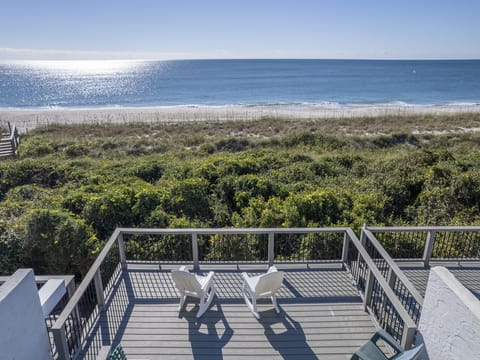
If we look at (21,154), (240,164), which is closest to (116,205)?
(240,164)

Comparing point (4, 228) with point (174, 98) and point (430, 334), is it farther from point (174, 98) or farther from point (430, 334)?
point (174, 98)

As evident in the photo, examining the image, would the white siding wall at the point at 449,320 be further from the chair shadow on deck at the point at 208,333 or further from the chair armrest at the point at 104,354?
the chair armrest at the point at 104,354

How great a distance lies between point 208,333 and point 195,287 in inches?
23.8

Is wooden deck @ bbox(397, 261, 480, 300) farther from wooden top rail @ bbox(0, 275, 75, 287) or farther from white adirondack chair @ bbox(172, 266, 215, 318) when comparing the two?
wooden top rail @ bbox(0, 275, 75, 287)

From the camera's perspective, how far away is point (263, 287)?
443 cm

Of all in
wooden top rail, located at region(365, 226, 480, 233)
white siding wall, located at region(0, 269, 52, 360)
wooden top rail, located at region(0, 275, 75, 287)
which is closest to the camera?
white siding wall, located at region(0, 269, 52, 360)

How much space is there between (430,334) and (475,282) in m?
3.32

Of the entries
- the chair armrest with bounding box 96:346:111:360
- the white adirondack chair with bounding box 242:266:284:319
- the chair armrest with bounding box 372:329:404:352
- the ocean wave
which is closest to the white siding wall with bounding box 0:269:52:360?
the chair armrest with bounding box 96:346:111:360

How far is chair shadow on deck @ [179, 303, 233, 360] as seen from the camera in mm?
3955

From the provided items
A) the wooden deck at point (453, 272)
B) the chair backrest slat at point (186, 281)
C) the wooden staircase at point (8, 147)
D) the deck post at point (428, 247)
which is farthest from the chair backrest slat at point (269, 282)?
the wooden staircase at point (8, 147)

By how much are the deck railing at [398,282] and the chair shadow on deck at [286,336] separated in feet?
4.32

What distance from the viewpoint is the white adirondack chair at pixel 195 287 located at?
169 inches

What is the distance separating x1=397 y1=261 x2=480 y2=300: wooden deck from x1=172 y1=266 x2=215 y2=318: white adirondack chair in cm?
331

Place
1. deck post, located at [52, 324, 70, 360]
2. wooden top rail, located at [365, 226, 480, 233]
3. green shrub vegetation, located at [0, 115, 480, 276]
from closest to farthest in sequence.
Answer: deck post, located at [52, 324, 70, 360] < wooden top rail, located at [365, 226, 480, 233] < green shrub vegetation, located at [0, 115, 480, 276]
